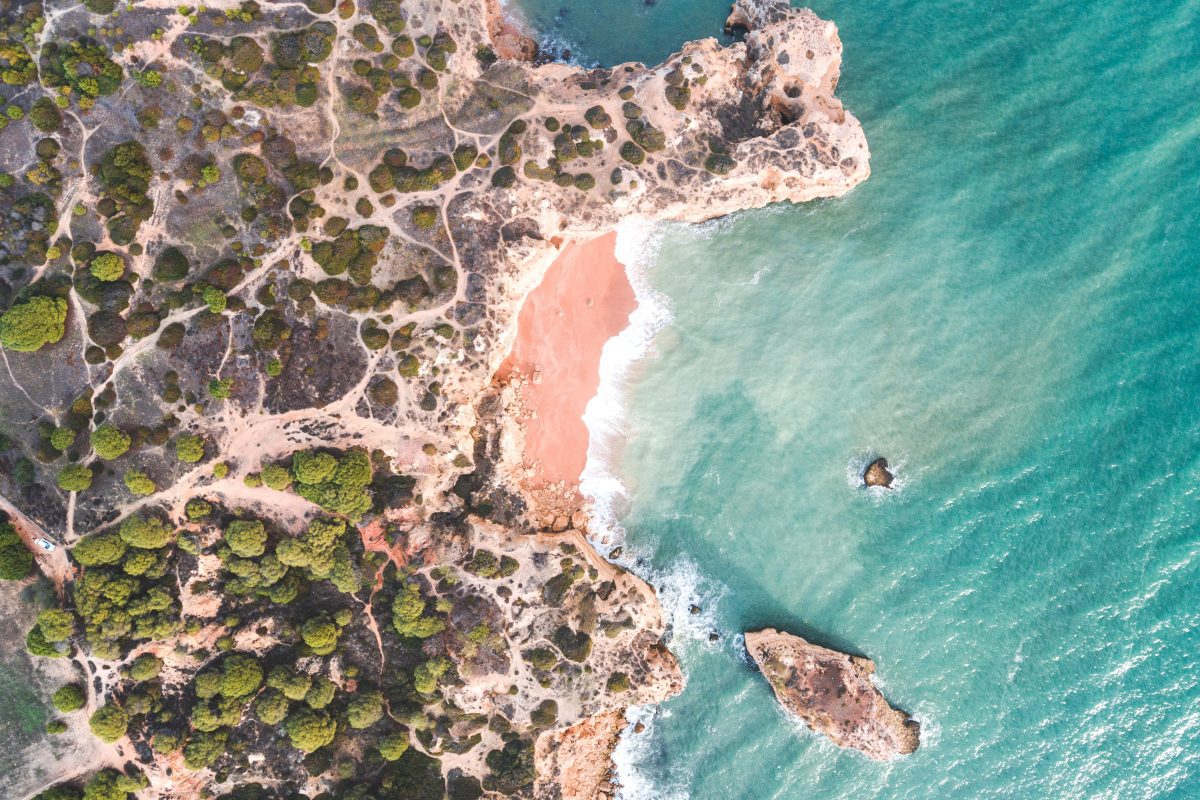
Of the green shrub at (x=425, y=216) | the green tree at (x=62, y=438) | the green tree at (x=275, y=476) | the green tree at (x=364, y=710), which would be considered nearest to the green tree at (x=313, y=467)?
the green tree at (x=275, y=476)

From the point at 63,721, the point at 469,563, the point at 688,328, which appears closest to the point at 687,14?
the point at 688,328

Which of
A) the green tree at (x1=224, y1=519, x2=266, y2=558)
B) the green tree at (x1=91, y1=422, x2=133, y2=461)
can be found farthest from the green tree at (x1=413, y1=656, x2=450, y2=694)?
the green tree at (x1=91, y1=422, x2=133, y2=461)

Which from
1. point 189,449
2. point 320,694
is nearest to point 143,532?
point 189,449

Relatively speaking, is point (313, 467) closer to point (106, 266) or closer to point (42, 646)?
point (106, 266)

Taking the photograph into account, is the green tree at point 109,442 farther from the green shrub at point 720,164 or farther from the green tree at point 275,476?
the green shrub at point 720,164

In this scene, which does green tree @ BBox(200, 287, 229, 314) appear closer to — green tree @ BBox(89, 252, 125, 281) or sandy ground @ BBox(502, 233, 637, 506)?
green tree @ BBox(89, 252, 125, 281)

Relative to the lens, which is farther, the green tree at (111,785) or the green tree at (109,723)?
the green tree at (111,785)
